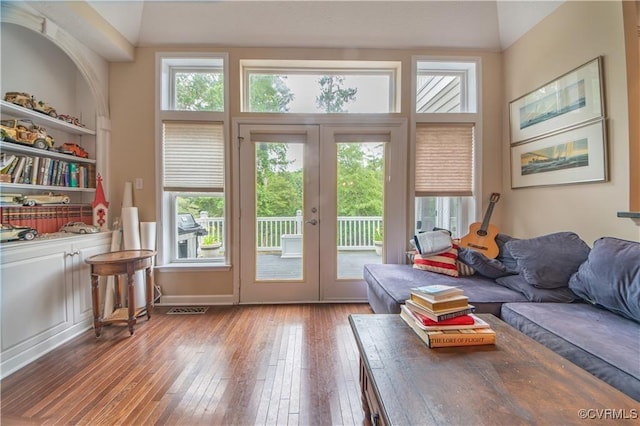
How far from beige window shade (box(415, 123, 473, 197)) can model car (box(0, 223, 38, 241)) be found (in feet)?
11.0

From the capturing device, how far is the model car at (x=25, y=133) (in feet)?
6.75

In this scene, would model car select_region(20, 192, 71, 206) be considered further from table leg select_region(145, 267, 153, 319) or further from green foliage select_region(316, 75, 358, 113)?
green foliage select_region(316, 75, 358, 113)

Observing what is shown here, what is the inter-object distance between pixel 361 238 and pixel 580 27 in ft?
8.31

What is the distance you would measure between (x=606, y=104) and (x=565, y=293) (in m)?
1.37

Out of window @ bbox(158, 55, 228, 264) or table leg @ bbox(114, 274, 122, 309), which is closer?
table leg @ bbox(114, 274, 122, 309)

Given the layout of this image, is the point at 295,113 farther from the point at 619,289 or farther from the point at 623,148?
the point at 619,289

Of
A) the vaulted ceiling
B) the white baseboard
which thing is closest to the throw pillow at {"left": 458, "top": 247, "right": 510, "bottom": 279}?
the vaulted ceiling

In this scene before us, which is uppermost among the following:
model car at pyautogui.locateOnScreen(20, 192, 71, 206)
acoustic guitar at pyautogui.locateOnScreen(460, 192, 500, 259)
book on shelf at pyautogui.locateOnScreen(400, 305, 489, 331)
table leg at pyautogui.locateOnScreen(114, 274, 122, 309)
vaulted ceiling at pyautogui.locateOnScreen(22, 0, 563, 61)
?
vaulted ceiling at pyautogui.locateOnScreen(22, 0, 563, 61)

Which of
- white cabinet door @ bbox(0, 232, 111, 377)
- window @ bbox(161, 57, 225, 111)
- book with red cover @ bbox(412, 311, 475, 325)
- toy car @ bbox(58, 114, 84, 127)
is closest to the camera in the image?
book with red cover @ bbox(412, 311, 475, 325)

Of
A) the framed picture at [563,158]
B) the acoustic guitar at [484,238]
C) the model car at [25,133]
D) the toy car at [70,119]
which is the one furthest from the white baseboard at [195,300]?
the framed picture at [563,158]

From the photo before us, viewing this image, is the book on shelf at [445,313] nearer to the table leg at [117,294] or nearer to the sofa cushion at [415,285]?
the sofa cushion at [415,285]

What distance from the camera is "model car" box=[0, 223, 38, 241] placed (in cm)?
189

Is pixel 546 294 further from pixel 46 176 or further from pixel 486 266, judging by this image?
pixel 46 176

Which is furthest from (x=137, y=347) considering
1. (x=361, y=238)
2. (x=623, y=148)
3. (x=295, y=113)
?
(x=623, y=148)
